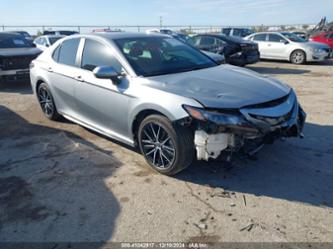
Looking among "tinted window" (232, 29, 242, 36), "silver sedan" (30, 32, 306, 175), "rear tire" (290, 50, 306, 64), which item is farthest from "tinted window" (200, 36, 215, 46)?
"tinted window" (232, 29, 242, 36)

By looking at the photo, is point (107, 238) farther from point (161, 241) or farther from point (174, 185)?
point (174, 185)

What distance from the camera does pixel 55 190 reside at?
388cm

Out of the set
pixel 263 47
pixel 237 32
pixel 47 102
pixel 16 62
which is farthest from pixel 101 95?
pixel 237 32

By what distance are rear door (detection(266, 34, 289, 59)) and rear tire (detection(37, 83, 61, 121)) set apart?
11668mm

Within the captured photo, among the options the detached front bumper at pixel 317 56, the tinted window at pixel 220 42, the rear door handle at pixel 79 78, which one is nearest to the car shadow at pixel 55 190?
the rear door handle at pixel 79 78

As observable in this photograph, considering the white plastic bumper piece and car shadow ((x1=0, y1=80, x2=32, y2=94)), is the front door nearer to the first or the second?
the white plastic bumper piece

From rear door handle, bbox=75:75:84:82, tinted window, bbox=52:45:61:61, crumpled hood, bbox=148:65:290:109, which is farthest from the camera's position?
tinted window, bbox=52:45:61:61

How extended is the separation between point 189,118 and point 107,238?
1480 mm

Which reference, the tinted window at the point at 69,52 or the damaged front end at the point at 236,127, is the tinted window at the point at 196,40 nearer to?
the tinted window at the point at 69,52

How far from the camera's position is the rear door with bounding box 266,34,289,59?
1481 centimetres

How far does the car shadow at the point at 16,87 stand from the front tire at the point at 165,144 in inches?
258

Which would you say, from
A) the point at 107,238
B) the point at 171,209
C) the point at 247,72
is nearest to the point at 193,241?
the point at 171,209

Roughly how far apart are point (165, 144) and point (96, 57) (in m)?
1.82

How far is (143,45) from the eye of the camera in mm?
4805
